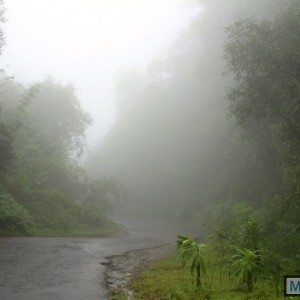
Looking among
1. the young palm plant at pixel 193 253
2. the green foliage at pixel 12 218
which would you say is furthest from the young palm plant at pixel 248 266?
the green foliage at pixel 12 218

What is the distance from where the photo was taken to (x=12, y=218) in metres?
24.2

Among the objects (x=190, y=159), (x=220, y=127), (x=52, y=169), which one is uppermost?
(x=220, y=127)

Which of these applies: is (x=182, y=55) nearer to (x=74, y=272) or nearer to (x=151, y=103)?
(x=151, y=103)

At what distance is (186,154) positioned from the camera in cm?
5831

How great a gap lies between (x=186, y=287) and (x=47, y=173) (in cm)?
2565

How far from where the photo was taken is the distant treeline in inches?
744

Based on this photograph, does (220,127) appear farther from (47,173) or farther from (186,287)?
(186,287)

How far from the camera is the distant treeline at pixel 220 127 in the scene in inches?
744

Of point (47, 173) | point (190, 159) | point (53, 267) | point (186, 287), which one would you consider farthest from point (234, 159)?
point (186, 287)

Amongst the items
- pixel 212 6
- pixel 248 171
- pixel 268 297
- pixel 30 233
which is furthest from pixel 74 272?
pixel 212 6

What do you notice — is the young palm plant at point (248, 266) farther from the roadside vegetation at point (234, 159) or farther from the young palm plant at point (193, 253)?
the young palm plant at point (193, 253)

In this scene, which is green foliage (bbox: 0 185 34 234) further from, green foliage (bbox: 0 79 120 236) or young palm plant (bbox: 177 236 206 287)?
young palm plant (bbox: 177 236 206 287)

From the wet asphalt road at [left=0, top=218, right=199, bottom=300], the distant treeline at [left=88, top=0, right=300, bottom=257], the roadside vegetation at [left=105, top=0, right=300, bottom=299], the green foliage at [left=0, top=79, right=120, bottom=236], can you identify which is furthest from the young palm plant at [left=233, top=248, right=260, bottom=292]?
the green foliage at [left=0, top=79, right=120, bottom=236]

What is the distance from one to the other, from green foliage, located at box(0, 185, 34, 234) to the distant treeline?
39.0 ft
